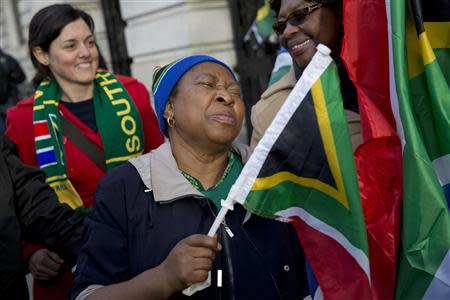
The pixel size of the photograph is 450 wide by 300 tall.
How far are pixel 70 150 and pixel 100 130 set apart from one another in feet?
0.56

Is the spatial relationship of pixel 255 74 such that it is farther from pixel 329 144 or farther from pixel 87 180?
pixel 329 144

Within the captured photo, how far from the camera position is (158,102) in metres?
2.29

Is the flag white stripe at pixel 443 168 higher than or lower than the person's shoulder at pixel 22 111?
lower

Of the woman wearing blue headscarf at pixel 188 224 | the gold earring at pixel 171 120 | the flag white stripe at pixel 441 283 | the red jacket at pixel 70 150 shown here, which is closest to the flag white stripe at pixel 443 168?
the flag white stripe at pixel 441 283

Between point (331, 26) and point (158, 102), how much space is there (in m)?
0.68

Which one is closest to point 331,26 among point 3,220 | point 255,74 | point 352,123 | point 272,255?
point 352,123

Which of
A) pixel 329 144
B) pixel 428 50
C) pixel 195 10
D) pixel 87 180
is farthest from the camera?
pixel 195 10

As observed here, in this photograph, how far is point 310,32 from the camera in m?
2.46

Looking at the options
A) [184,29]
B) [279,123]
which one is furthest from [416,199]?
[184,29]

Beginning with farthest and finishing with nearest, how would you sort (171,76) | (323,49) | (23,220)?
1. (23,220)
2. (171,76)
3. (323,49)

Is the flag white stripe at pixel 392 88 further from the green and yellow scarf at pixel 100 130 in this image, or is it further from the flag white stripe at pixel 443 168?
the green and yellow scarf at pixel 100 130

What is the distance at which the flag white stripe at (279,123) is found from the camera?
1810mm

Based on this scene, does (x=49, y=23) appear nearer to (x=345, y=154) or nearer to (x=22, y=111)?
(x=22, y=111)

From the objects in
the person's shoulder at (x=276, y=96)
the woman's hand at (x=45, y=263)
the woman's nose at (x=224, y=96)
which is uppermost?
the woman's nose at (x=224, y=96)
